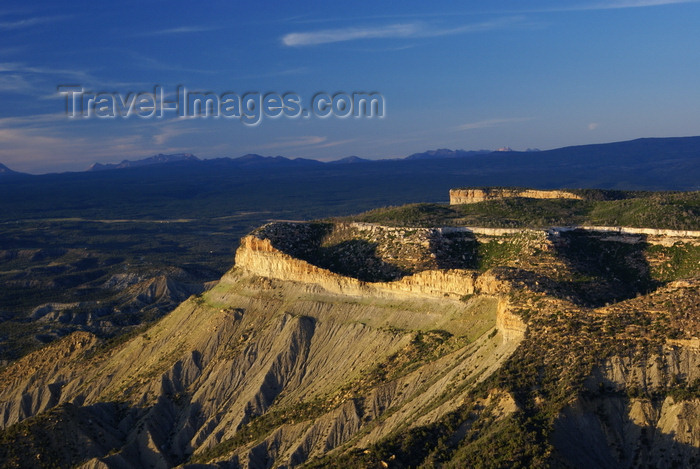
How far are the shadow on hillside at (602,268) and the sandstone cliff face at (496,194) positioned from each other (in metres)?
24.4

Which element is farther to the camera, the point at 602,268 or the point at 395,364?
the point at 602,268

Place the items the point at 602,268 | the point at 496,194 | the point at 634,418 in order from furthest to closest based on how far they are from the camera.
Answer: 1. the point at 496,194
2. the point at 602,268
3. the point at 634,418

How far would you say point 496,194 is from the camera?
90812mm

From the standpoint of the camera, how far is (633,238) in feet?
200

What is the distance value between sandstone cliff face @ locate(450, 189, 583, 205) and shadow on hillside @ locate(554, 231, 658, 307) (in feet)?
80.2

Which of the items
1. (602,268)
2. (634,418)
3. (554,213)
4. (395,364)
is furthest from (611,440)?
(554,213)

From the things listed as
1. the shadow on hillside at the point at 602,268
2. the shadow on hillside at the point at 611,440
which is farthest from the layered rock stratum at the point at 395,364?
the shadow on hillside at the point at 602,268

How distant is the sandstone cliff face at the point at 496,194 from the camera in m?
87.6

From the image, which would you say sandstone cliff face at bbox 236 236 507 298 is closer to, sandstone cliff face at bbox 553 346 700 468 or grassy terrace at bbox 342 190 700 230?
sandstone cliff face at bbox 553 346 700 468

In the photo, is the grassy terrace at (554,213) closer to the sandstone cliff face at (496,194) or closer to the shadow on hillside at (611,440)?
the sandstone cliff face at (496,194)

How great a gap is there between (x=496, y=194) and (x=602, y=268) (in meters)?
33.9

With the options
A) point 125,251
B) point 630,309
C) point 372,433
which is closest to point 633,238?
point 630,309

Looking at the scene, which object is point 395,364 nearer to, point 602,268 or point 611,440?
point 611,440

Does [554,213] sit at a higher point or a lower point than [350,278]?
higher
